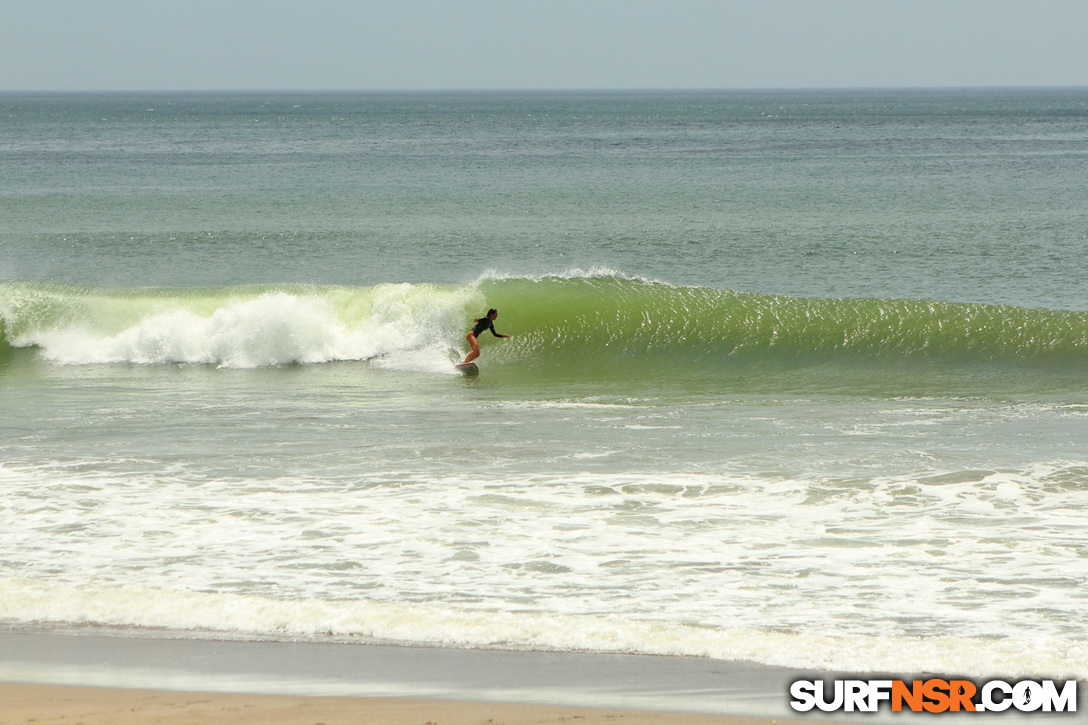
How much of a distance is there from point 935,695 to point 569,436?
5882 mm

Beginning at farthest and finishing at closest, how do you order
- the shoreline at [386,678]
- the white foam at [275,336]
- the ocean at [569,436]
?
the white foam at [275,336], the ocean at [569,436], the shoreline at [386,678]

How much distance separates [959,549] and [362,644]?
3.96 m

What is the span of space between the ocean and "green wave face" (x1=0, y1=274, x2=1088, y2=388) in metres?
0.07

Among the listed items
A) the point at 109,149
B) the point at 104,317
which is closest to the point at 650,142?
the point at 109,149

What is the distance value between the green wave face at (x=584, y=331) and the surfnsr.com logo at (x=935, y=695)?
9.52m

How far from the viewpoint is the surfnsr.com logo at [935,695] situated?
504 centimetres

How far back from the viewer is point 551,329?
688 inches

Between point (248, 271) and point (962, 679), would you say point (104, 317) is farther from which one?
point (962, 679)

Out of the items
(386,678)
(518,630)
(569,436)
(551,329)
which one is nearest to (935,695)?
(518,630)

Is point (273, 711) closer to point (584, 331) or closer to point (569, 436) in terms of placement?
point (569, 436)

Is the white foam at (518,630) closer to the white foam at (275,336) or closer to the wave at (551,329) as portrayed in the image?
the white foam at (275,336)

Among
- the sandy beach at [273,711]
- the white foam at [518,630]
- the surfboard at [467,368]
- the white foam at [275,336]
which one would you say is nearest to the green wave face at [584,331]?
the white foam at [275,336]

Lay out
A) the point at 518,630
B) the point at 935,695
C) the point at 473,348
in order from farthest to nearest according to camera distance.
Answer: the point at 473,348
the point at 518,630
the point at 935,695

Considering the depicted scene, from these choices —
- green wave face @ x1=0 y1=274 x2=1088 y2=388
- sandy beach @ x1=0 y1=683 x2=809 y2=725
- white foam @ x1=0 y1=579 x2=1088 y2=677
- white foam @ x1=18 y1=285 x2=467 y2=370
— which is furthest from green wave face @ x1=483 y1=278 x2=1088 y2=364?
sandy beach @ x1=0 y1=683 x2=809 y2=725
